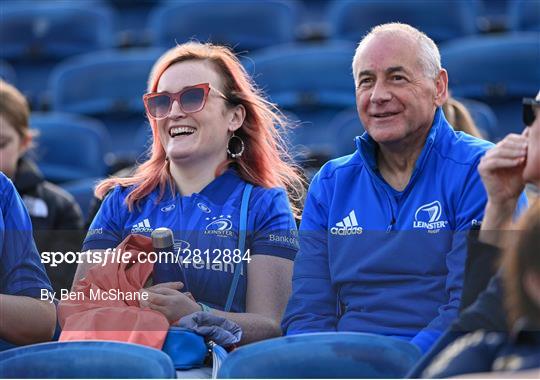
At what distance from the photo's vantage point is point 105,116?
6.17 meters

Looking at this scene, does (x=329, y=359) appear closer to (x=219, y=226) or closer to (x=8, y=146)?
(x=219, y=226)

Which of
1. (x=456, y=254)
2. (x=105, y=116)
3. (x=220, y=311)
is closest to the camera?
(x=456, y=254)

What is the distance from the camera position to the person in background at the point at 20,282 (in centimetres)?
283

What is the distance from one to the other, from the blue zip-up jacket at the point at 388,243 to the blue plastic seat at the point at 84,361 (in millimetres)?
548

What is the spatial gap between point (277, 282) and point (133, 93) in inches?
125

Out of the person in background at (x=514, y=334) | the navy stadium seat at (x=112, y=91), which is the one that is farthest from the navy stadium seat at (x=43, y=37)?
the person in background at (x=514, y=334)

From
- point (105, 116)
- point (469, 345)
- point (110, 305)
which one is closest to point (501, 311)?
point (469, 345)

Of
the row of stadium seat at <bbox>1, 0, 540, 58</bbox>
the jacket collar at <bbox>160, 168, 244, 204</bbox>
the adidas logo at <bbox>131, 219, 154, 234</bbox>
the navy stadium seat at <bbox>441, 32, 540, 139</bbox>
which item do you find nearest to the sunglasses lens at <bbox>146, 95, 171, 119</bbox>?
the jacket collar at <bbox>160, 168, 244, 204</bbox>

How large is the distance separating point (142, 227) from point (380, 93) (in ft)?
2.46

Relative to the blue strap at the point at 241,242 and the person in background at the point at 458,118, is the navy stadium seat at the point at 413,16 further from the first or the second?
the blue strap at the point at 241,242

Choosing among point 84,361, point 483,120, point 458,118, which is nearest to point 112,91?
point 483,120

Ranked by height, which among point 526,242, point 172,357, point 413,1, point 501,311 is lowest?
point 172,357

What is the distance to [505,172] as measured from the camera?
2549 millimetres

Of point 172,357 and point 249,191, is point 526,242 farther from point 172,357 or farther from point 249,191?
point 249,191
